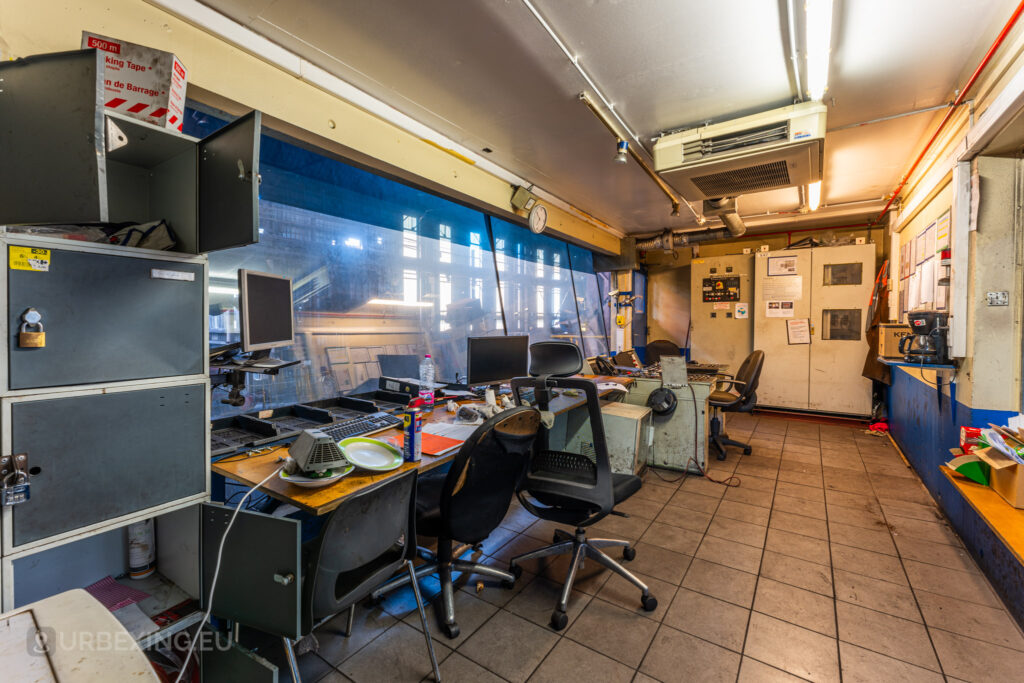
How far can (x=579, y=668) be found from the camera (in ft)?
5.34

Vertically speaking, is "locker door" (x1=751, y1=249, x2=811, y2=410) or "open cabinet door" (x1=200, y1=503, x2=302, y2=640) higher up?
"locker door" (x1=751, y1=249, x2=811, y2=410)

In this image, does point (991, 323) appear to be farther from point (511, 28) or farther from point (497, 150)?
point (497, 150)

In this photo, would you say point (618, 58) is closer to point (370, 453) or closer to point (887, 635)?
point (370, 453)

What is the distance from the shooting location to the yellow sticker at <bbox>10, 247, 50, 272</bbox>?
1.13 m

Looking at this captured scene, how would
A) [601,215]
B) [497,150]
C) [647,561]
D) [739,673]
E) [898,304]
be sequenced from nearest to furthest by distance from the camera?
[739,673] → [647,561] → [497,150] → [898,304] → [601,215]

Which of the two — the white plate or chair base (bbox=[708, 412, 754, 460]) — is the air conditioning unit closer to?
chair base (bbox=[708, 412, 754, 460])

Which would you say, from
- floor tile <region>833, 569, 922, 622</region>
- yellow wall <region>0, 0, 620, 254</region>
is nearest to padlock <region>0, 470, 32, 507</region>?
yellow wall <region>0, 0, 620, 254</region>

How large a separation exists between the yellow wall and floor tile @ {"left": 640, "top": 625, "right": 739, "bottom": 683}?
3006 millimetres

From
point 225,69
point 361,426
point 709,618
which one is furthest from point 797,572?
point 225,69

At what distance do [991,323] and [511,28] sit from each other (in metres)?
3.15

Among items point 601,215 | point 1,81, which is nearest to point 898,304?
point 601,215

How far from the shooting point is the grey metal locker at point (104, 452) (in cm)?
116

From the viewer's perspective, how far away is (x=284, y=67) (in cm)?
212

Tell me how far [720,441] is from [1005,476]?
2.20m
